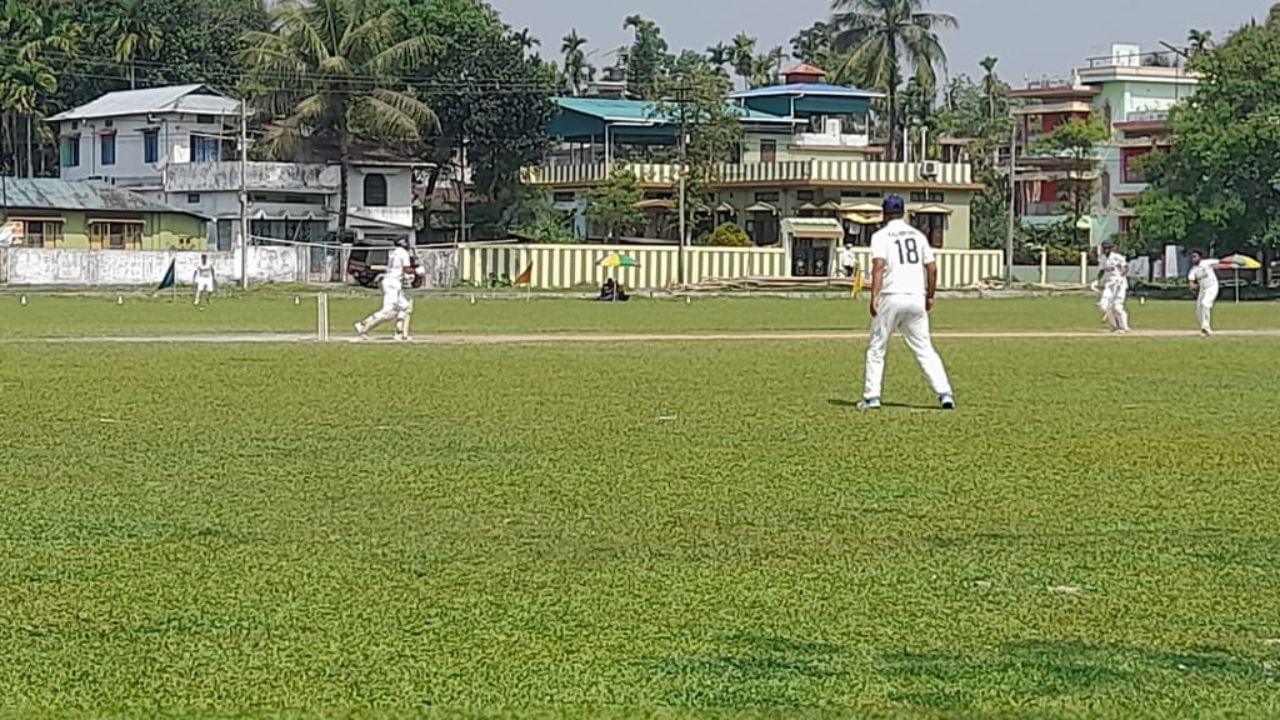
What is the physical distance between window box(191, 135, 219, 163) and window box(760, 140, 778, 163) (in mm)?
25487

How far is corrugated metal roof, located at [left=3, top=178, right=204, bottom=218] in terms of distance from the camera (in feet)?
268

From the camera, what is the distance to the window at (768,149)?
98938 mm

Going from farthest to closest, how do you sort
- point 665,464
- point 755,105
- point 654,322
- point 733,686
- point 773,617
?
1. point 755,105
2. point 654,322
3. point 665,464
4. point 773,617
5. point 733,686

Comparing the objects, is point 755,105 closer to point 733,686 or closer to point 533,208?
point 533,208

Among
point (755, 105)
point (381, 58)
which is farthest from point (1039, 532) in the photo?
point (755, 105)

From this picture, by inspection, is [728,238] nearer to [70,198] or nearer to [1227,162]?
[1227,162]

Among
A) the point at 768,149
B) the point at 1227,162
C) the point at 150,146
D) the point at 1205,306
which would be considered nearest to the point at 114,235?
the point at 150,146

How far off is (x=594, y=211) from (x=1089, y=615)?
8242 cm

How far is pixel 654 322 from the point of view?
4622 centimetres

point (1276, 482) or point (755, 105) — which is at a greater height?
point (755, 105)

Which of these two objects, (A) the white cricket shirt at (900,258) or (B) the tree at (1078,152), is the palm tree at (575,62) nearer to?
(B) the tree at (1078,152)

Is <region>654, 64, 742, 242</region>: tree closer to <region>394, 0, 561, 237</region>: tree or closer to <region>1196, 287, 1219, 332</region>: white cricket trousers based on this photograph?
<region>394, 0, 561, 237</region>: tree

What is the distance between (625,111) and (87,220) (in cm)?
2754

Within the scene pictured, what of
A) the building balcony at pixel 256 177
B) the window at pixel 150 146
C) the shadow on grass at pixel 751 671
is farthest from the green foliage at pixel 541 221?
the shadow on grass at pixel 751 671
